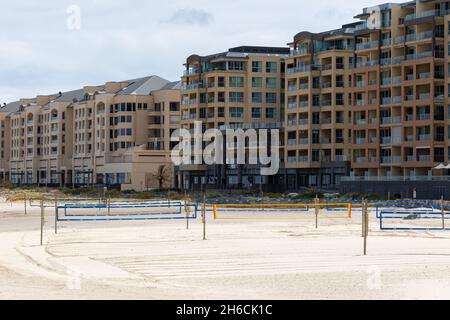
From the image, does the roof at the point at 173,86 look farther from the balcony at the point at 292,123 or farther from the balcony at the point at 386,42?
the balcony at the point at 386,42

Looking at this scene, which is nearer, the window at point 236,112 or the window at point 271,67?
the window at point 271,67

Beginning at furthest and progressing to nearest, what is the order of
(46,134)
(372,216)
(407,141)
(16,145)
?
(16,145) < (46,134) < (407,141) < (372,216)

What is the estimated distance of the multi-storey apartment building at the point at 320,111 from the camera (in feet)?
319

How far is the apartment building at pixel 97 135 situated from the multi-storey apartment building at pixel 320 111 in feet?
91.2

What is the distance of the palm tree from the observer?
4718 inches

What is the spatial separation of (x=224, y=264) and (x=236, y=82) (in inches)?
3466

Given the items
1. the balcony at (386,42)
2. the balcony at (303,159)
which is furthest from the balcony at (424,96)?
the balcony at (303,159)

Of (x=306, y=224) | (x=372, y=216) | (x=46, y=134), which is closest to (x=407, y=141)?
(x=372, y=216)

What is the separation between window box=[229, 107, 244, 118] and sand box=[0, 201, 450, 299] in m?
71.7

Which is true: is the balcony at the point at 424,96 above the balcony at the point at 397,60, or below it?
below

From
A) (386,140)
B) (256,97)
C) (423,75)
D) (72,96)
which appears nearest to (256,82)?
(256,97)

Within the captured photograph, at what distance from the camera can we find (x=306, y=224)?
4484 centimetres
